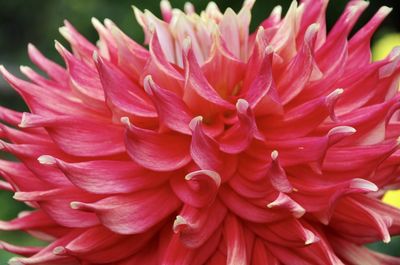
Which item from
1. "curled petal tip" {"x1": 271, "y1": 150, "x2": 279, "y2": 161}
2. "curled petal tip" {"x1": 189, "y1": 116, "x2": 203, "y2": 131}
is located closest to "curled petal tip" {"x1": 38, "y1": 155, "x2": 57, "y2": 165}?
"curled petal tip" {"x1": 189, "y1": 116, "x2": 203, "y2": 131}

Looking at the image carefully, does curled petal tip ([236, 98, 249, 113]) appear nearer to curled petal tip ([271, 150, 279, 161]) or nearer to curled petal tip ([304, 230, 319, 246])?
curled petal tip ([271, 150, 279, 161])

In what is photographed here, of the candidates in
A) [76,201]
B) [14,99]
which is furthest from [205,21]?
[14,99]

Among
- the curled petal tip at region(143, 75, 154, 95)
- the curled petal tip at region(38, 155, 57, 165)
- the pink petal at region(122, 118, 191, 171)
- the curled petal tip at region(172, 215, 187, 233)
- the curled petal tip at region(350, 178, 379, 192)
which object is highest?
the curled petal tip at region(143, 75, 154, 95)

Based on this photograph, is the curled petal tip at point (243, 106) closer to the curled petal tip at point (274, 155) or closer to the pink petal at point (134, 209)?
the curled petal tip at point (274, 155)

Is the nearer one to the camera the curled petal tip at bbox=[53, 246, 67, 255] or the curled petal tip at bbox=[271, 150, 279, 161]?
the curled petal tip at bbox=[271, 150, 279, 161]

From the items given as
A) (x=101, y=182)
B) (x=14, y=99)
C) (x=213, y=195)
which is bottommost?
(x=14, y=99)

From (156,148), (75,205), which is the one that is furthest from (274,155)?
(75,205)

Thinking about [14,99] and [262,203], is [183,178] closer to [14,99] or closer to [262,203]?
[262,203]
